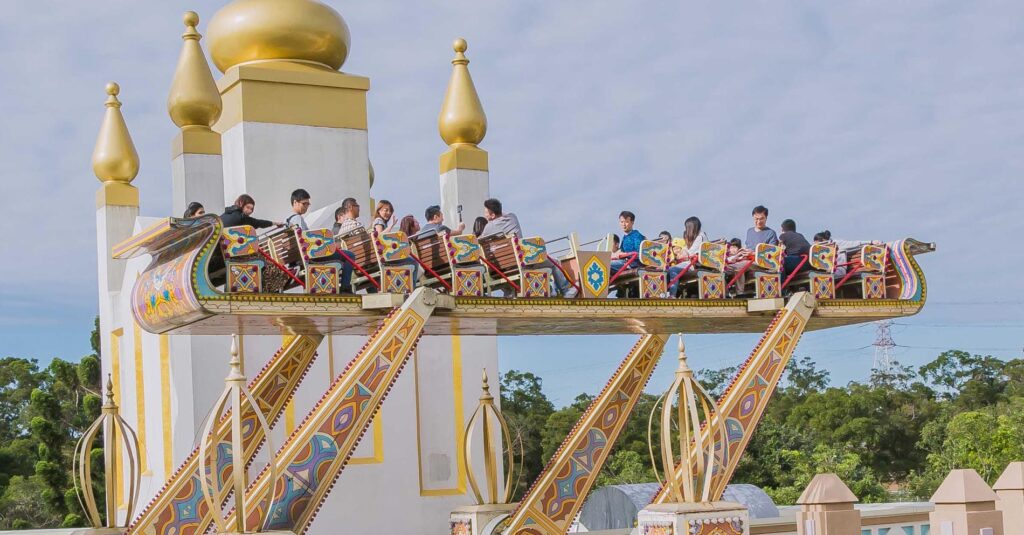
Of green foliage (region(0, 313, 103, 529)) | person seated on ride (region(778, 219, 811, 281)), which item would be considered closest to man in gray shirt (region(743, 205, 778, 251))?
person seated on ride (region(778, 219, 811, 281))

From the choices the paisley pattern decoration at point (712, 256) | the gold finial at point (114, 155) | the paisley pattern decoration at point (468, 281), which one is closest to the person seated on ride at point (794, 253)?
the paisley pattern decoration at point (712, 256)

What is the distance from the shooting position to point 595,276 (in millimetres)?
12734

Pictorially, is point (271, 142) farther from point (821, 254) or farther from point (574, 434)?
point (821, 254)

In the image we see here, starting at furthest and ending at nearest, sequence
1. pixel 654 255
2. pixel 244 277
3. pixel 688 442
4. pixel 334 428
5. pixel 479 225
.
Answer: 1. pixel 479 225
2. pixel 654 255
3. pixel 688 442
4. pixel 334 428
5. pixel 244 277

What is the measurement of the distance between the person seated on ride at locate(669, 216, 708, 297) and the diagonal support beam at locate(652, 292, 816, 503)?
1.03 meters

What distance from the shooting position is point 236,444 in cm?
1012

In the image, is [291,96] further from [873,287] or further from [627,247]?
[873,287]

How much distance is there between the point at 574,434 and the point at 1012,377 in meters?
33.6

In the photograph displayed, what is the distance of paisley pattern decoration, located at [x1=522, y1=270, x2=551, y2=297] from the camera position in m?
12.3

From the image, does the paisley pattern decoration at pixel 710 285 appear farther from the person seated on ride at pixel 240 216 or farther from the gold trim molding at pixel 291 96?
the gold trim molding at pixel 291 96

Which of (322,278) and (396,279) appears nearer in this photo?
(322,278)

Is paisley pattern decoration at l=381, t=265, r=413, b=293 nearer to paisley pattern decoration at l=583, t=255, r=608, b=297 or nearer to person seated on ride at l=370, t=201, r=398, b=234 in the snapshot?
person seated on ride at l=370, t=201, r=398, b=234

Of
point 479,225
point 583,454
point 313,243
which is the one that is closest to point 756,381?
point 583,454

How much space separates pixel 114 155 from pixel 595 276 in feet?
23.8
